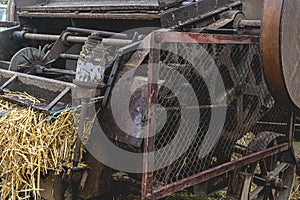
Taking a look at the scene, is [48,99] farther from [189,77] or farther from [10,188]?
[189,77]

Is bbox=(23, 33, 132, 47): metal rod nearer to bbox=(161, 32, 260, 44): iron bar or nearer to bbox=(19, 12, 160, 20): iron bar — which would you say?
bbox=(19, 12, 160, 20): iron bar

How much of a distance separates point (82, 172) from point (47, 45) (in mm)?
1795

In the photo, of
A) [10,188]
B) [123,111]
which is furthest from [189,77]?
[10,188]

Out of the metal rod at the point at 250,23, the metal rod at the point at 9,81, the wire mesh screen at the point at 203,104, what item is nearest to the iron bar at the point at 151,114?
the wire mesh screen at the point at 203,104

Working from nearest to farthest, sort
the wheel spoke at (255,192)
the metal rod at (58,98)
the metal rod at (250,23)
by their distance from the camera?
the metal rod at (58,98) < the metal rod at (250,23) < the wheel spoke at (255,192)

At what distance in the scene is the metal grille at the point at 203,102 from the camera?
2408 mm

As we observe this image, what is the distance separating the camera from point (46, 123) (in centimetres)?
245

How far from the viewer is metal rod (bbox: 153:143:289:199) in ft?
7.41

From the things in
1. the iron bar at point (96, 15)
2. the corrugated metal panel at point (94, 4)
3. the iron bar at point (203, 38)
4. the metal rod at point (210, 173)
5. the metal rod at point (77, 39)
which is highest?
the corrugated metal panel at point (94, 4)

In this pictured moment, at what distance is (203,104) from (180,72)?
39cm

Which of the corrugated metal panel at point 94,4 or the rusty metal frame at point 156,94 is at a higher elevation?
the corrugated metal panel at point 94,4

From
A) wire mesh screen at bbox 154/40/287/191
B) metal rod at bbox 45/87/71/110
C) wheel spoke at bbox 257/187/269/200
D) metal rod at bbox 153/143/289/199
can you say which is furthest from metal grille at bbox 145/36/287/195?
metal rod at bbox 45/87/71/110

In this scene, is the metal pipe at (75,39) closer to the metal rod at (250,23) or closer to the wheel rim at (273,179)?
the metal rod at (250,23)

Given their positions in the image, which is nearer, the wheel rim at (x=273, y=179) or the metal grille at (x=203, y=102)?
the metal grille at (x=203, y=102)
